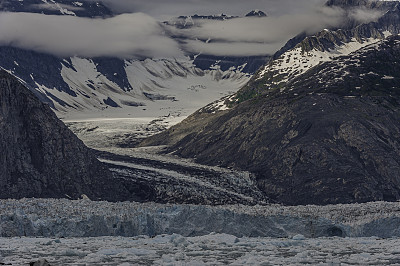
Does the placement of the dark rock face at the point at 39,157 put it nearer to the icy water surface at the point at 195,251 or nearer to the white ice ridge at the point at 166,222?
the white ice ridge at the point at 166,222

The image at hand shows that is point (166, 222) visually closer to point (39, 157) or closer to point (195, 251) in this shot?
point (195, 251)

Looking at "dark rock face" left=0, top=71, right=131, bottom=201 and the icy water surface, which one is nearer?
the icy water surface

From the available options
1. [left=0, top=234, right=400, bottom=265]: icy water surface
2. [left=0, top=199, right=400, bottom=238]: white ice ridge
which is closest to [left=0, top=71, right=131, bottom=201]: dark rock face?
[left=0, top=199, right=400, bottom=238]: white ice ridge

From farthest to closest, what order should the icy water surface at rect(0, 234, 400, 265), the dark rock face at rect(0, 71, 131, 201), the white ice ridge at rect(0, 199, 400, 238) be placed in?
the dark rock face at rect(0, 71, 131, 201) < the white ice ridge at rect(0, 199, 400, 238) < the icy water surface at rect(0, 234, 400, 265)

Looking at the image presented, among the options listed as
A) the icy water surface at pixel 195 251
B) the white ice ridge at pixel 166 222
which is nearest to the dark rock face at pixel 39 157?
the white ice ridge at pixel 166 222

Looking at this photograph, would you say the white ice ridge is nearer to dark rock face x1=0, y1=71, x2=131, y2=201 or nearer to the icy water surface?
the icy water surface

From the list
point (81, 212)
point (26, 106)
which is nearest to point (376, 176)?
point (26, 106)
